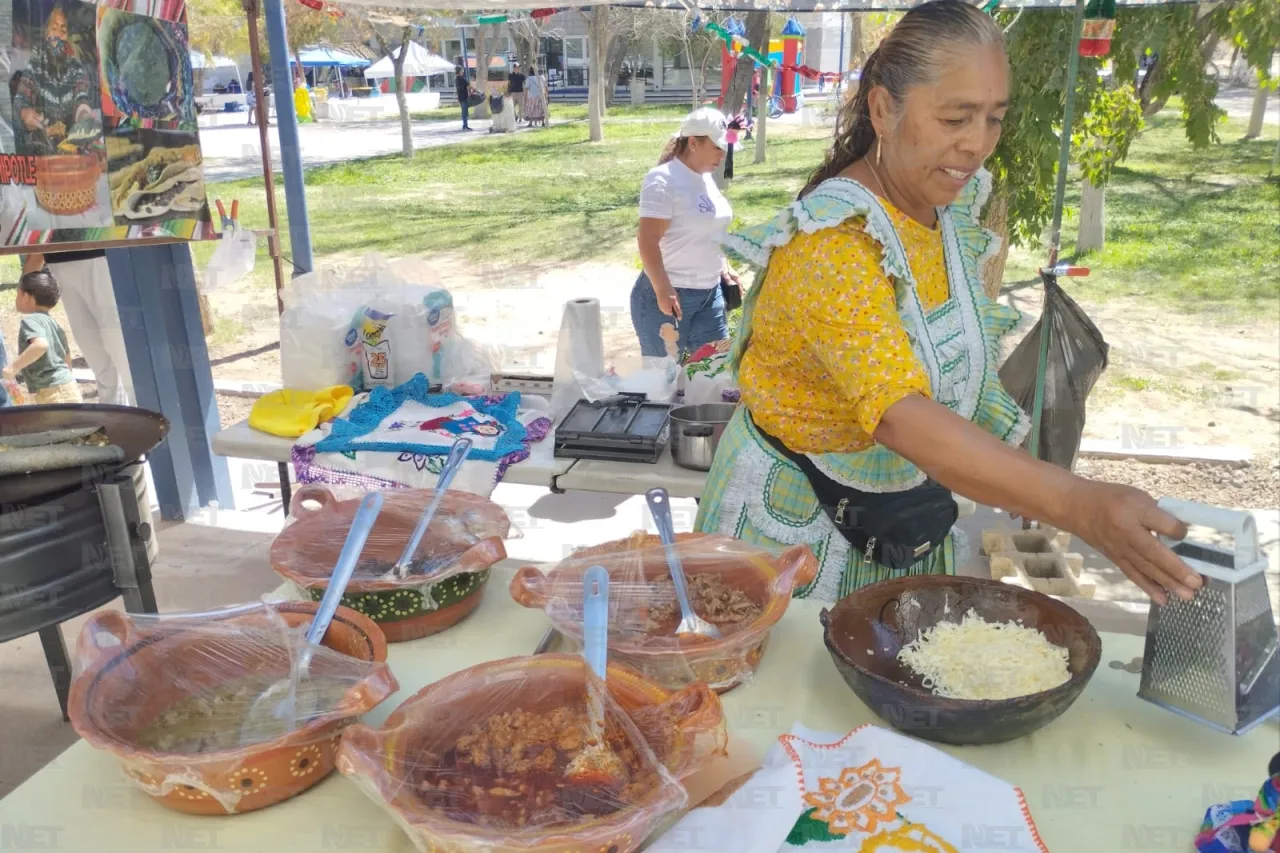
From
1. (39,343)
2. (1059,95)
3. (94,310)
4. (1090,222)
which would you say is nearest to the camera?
(1059,95)

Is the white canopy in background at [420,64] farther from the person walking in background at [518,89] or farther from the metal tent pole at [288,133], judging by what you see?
the metal tent pole at [288,133]

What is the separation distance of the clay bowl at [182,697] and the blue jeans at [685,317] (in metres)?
3.32

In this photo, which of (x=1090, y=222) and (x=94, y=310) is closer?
(x=94, y=310)

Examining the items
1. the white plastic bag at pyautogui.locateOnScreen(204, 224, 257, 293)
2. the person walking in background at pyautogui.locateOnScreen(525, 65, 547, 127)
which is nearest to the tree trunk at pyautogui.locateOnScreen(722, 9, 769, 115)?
the white plastic bag at pyautogui.locateOnScreen(204, 224, 257, 293)

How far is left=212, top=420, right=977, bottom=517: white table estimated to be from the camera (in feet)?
8.61

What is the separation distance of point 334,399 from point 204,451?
150 cm

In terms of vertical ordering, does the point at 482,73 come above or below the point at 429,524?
above

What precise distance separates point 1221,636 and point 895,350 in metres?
0.53

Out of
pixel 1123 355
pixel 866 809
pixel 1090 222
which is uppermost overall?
pixel 866 809

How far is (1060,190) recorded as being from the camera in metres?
2.89

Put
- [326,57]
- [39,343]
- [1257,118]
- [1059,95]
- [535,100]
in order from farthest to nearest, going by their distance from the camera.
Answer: [326,57] → [535,100] → [1257,118] → [39,343] → [1059,95]

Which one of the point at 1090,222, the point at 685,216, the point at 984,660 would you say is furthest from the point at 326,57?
the point at 984,660

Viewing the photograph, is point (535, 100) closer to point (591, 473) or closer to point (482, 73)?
point (482, 73)

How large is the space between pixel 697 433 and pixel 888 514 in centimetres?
104
